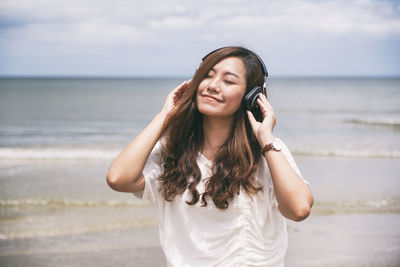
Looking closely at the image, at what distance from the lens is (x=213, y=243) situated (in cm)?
234

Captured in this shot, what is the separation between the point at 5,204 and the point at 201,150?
558 cm

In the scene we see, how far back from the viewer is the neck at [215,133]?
8.38ft

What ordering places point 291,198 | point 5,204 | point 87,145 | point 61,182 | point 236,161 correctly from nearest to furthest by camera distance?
point 291,198 → point 236,161 → point 5,204 → point 61,182 → point 87,145

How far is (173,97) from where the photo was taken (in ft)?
8.47

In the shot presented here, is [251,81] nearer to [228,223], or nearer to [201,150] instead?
[201,150]

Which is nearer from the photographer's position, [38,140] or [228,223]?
[228,223]

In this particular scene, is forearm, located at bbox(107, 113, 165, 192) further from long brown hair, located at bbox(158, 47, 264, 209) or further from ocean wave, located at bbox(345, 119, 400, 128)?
ocean wave, located at bbox(345, 119, 400, 128)

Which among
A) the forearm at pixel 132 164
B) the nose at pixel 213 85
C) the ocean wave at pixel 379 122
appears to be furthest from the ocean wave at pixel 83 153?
the nose at pixel 213 85

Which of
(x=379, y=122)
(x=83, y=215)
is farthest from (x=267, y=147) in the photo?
(x=379, y=122)

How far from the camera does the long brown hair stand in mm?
2352

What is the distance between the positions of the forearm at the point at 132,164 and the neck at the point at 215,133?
32 cm

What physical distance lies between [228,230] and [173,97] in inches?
31.9

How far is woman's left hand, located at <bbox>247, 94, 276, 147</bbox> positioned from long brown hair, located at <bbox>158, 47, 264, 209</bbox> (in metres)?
0.07

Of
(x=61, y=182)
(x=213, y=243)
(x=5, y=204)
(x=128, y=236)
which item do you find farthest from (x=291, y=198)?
(x=61, y=182)
